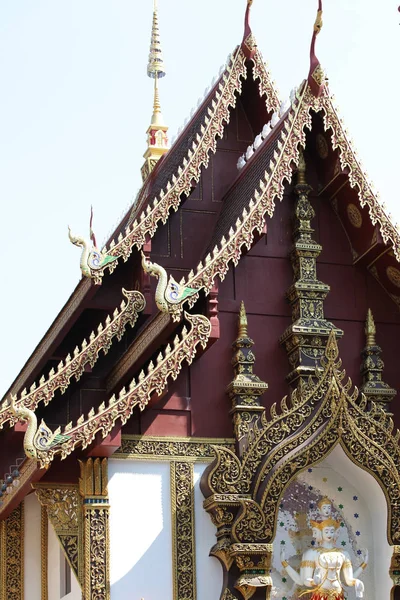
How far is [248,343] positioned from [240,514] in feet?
5.57

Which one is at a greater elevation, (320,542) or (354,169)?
(354,169)

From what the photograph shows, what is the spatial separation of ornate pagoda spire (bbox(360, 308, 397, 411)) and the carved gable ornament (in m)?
0.36

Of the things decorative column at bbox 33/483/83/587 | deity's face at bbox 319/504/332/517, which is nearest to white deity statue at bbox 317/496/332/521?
deity's face at bbox 319/504/332/517

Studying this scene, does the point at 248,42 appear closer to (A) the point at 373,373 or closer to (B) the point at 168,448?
(A) the point at 373,373

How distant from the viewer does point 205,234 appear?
48.1 ft

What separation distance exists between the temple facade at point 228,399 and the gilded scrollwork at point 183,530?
0.02m

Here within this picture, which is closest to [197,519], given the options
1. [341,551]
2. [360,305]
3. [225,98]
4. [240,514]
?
[240,514]

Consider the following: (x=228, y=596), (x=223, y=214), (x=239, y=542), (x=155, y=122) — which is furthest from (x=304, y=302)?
(x=155, y=122)

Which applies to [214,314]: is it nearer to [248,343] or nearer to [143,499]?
[248,343]

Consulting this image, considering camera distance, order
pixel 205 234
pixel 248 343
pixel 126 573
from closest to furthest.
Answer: pixel 126 573
pixel 248 343
pixel 205 234

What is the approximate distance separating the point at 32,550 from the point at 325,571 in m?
3.16

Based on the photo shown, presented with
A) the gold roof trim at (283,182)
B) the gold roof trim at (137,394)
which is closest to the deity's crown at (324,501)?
the gold roof trim at (137,394)

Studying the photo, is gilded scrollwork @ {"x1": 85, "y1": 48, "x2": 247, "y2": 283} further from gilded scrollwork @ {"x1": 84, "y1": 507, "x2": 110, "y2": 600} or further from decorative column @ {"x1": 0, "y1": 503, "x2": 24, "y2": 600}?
decorative column @ {"x1": 0, "y1": 503, "x2": 24, "y2": 600}

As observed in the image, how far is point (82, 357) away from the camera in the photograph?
13109 mm
